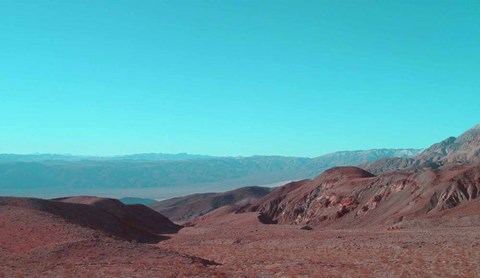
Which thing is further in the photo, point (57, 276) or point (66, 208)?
point (66, 208)

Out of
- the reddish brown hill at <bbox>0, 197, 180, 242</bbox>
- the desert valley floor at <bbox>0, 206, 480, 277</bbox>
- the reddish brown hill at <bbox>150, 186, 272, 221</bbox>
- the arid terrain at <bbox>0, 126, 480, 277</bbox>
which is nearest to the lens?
the desert valley floor at <bbox>0, 206, 480, 277</bbox>

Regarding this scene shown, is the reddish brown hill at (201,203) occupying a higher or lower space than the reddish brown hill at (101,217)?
lower

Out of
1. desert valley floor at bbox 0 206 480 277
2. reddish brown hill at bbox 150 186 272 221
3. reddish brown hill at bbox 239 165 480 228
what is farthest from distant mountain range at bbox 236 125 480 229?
reddish brown hill at bbox 150 186 272 221

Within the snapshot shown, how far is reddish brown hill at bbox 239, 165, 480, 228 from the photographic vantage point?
52.5 meters

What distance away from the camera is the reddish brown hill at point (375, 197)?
A: 52.5 metres

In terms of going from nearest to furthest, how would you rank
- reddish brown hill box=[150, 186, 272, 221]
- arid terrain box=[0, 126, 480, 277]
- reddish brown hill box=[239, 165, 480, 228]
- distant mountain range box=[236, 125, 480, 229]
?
arid terrain box=[0, 126, 480, 277] < distant mountain range box=[236, 125, 480, 229] < reddish brown hill box=[239, 165, 480, 228] < reddish brown hill box=[150, 186, 272, 221]

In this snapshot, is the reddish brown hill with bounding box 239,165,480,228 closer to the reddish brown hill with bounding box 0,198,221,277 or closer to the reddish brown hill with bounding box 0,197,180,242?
the reddish brown hill with bounding box 0,197,180,242

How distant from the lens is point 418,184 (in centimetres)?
5928

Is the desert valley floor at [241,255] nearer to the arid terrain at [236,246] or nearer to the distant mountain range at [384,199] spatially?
the arid terrain at [236,246]

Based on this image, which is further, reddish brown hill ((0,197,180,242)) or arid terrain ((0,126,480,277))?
reddish brown hill ((0,197,180,242))

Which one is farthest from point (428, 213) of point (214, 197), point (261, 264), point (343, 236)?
point (214, 197)

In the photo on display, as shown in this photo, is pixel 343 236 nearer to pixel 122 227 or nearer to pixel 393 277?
pixel 393 277

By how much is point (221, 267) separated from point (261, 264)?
6.23ft

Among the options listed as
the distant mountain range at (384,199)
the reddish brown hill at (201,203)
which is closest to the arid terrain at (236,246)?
the distant mountain range at (384,199)
